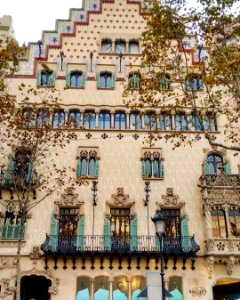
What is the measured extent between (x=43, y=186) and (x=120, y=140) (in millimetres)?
5772

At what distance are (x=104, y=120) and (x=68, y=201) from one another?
601cm

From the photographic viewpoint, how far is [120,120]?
2511 cm

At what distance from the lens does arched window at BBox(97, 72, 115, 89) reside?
2609cm

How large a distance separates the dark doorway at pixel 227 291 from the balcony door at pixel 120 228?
226 inches

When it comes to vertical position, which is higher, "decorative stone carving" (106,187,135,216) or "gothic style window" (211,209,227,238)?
"decorative stone carving" (106,187,135,216)

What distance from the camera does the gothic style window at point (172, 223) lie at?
22172mm

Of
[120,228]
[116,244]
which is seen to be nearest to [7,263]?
[116,244]

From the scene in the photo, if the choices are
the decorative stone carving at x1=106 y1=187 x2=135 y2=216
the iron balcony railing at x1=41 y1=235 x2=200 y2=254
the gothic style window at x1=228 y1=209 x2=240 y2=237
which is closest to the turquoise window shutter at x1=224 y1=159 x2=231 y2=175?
the gothic style window at x1=228 y1=209 x2=240 y2=237

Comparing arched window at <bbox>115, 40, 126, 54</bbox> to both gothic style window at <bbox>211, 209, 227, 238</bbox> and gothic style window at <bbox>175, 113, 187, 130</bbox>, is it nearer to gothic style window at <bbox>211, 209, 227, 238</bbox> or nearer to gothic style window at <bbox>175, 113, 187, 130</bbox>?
gothic style window at <bbox>175, 113, 187, 130</bbox>

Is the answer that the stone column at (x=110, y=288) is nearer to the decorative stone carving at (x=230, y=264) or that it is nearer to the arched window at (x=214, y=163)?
the decorative stone carving at (x=230, y=264)

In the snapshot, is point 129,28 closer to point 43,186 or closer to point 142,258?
point 43,186

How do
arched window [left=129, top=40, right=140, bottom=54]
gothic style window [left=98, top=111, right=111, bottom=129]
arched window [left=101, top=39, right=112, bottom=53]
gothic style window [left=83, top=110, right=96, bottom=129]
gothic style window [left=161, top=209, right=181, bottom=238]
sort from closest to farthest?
gothic style window [left=161, top=209, right=181, bottom=238], gothic style window [left=83, top=110, right=96, bottom=129], gothic style window [left=98, top=111, right=111, bottom=129], arched window [left=101, top=39, right=112, bottom=53], arched window [left=129, top=40, right=140, bottom=54]

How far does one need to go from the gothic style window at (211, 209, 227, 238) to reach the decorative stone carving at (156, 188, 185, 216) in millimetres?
1969

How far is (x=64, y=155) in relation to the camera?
23.8m
